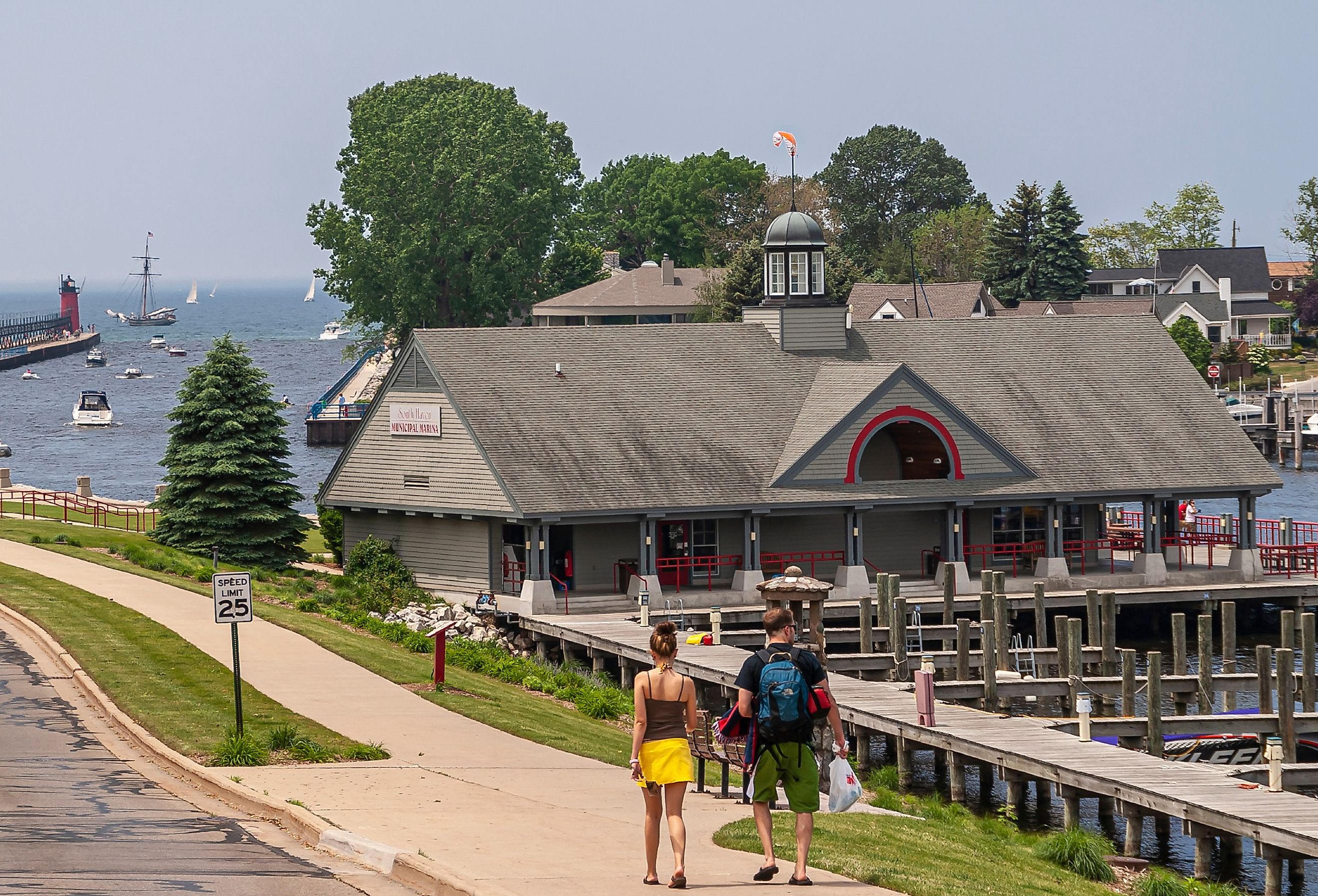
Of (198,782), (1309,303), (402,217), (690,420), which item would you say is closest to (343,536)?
(690,420)

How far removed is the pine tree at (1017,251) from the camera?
419 feet

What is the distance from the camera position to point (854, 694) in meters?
36.6

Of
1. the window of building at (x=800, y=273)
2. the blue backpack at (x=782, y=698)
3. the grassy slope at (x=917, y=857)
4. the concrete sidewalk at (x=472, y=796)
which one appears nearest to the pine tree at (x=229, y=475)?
the window of building at (x=800, y=273)

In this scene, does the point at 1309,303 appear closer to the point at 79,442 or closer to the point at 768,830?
the point at 79,442

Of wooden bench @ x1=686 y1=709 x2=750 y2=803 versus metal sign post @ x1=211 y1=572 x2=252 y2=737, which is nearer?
wooden bench @ x1=686 y1=709 x2=750 y2=803

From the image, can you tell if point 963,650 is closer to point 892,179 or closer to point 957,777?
point 957,777

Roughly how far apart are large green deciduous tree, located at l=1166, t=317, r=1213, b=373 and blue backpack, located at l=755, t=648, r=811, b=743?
108526mm

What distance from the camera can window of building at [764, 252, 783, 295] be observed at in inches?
2131

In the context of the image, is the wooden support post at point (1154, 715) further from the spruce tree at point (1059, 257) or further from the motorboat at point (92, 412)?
the motorboat at point (92, 412)

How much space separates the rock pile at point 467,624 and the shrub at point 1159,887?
20235 mm

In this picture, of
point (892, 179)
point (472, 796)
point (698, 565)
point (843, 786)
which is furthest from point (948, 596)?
point (892, 179)

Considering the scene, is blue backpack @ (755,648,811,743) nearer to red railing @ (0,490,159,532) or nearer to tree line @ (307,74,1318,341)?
red railing @ (0,490,159,532)

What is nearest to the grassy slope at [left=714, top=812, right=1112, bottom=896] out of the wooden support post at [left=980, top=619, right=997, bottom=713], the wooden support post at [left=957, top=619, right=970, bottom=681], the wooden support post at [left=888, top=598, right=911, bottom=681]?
the wooden support post at [left=980, top=619, right=997, bottom=713]

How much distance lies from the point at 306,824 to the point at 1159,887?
1210cm
